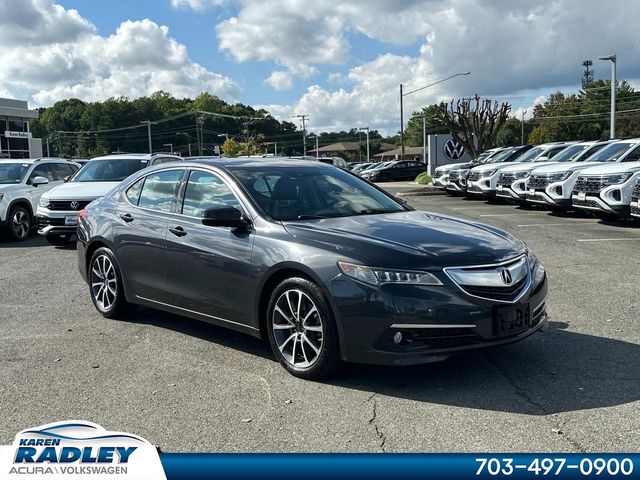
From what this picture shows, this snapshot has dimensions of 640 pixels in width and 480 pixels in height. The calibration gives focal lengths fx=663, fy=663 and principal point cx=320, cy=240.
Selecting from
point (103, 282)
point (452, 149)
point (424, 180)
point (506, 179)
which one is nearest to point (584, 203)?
point (506, 179)

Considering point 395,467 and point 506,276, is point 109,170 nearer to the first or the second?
point 506,276

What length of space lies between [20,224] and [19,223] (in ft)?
0.14

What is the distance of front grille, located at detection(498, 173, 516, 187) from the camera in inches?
736

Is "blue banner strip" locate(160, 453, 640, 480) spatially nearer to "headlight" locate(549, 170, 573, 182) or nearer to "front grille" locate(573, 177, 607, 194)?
"front grille" locate(573, 177, 607, 194)

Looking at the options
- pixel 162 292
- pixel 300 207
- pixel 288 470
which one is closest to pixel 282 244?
pixel 300 207

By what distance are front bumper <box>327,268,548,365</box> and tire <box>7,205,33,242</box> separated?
1116 centimetres

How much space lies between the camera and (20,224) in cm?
1376

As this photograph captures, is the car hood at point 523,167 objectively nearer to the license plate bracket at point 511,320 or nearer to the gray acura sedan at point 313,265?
the gray acura sedan at point 313,265

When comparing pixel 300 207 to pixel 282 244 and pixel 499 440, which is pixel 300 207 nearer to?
pixel 282 244

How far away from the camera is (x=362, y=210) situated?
5.57m

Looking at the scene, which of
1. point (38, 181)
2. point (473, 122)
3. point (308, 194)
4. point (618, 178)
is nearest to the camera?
point (308, 194)

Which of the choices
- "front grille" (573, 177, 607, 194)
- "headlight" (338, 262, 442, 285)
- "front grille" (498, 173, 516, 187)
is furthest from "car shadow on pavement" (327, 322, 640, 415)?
"front grille" (498, 173, 516, 187)

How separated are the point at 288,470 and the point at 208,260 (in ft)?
11.1

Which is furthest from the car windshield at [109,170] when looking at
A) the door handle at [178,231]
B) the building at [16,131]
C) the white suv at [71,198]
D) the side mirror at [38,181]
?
the building at [16,131]
